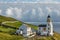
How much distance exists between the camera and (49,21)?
120 m

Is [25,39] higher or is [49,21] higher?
[49,21]

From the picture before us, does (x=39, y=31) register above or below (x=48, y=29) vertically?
below

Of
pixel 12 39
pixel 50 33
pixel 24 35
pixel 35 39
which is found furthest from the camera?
pixel 50 33

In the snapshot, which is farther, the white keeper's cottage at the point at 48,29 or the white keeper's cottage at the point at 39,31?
the white keeper's cottage at the point at 48,29

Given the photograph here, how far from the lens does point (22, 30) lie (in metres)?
116

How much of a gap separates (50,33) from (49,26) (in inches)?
142

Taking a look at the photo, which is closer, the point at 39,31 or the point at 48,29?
the point at 48,29

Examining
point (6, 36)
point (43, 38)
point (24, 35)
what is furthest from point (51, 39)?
point (6, 36)

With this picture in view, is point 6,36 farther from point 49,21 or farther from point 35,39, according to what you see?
point 49,21

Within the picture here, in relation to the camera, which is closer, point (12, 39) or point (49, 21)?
point (12, 39)

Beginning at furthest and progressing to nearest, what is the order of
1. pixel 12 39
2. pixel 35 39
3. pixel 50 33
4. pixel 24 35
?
pixel 50 33, pixel 24 35, pixel 35 39, pixel 12 39

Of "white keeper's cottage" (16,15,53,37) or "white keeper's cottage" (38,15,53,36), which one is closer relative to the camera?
"white keeper's cottage" (16,15,53,37)

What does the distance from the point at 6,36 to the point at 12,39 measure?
578cm

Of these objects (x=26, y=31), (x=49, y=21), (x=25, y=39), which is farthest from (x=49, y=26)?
(x=25, y=39)
